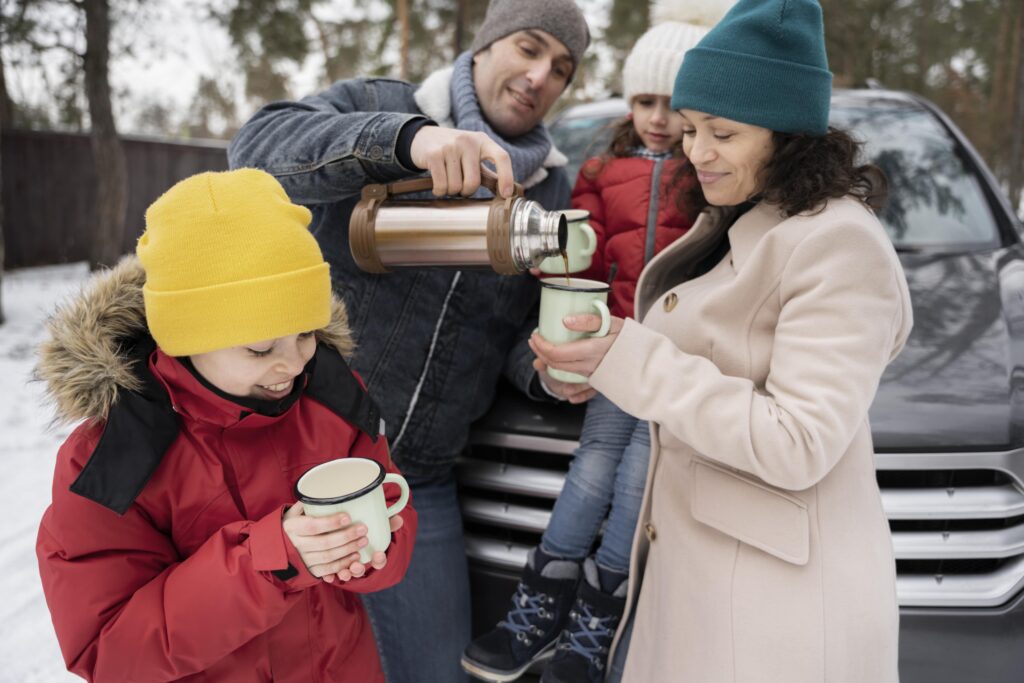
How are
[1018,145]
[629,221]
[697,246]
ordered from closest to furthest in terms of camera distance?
[697,246], [629,221], [1018,145]

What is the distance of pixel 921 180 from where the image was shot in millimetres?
3078

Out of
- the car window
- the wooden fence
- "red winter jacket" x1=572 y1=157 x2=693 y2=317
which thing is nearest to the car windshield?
the car window

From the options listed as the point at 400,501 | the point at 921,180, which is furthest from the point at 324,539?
the point at 921,180

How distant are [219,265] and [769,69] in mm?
1036

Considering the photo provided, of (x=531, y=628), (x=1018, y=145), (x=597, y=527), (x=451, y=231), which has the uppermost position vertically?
(x=451, y=231)

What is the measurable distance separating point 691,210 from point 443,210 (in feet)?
2.08

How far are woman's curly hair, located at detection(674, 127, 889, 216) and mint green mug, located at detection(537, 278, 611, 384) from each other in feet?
1.25

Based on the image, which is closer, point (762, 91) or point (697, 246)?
point (762, 91)

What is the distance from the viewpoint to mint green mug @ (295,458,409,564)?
46.3 inches

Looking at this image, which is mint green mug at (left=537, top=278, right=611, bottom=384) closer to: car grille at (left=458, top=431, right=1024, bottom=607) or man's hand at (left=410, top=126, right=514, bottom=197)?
man's hand at (left=410, top=126, right=514, bottom=197)

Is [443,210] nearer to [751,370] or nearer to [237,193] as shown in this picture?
[237,193]

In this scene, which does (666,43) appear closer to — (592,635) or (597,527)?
A: (597,527)

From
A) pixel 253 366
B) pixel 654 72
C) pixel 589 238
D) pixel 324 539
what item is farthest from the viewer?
pixel 654 72

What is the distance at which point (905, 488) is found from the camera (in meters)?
1.93
